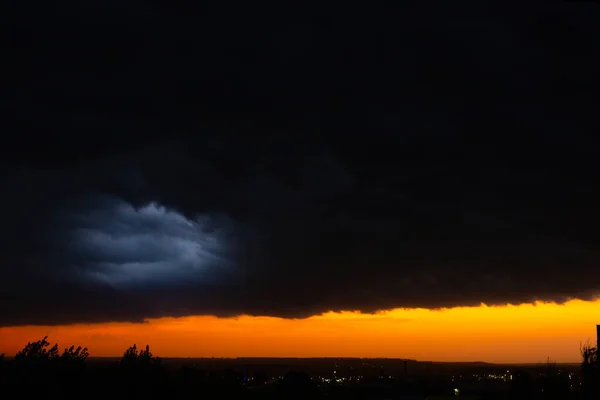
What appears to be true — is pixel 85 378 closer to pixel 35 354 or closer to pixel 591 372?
pixel 35 354

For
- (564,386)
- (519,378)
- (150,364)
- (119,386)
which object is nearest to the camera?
(119,386)

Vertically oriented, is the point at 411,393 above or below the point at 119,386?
below

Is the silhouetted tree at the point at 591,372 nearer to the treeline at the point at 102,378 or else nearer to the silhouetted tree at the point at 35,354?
the treeline at the point at 102,378

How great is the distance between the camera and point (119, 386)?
124 feet

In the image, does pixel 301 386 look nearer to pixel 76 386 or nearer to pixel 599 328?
pixel 599 328

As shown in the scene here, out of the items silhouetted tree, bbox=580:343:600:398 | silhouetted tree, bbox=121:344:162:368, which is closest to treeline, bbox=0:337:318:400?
silhouetted tree, bbox=121:344:162:368

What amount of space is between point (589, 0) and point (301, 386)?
80.1 metres

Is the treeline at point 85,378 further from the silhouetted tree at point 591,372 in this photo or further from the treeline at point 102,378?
the silhouetted tree at point 591,372

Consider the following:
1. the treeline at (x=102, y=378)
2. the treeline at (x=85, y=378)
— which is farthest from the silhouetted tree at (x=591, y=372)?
the treeline at (x=85, y=378)

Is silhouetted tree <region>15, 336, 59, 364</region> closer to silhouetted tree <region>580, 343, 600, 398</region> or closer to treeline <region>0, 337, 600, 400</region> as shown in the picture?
treeline <region>0, 337, 600, 400</region>

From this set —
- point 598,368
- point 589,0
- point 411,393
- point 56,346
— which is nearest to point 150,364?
point 56,346

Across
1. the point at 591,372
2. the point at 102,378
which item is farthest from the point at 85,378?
the point at 591,372

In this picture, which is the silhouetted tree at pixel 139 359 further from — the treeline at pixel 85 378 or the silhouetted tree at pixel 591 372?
the silhouetted tree at pixel 591 372

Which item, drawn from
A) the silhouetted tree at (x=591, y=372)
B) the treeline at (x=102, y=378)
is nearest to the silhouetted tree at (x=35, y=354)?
the treeline at (x=102, y=378)
